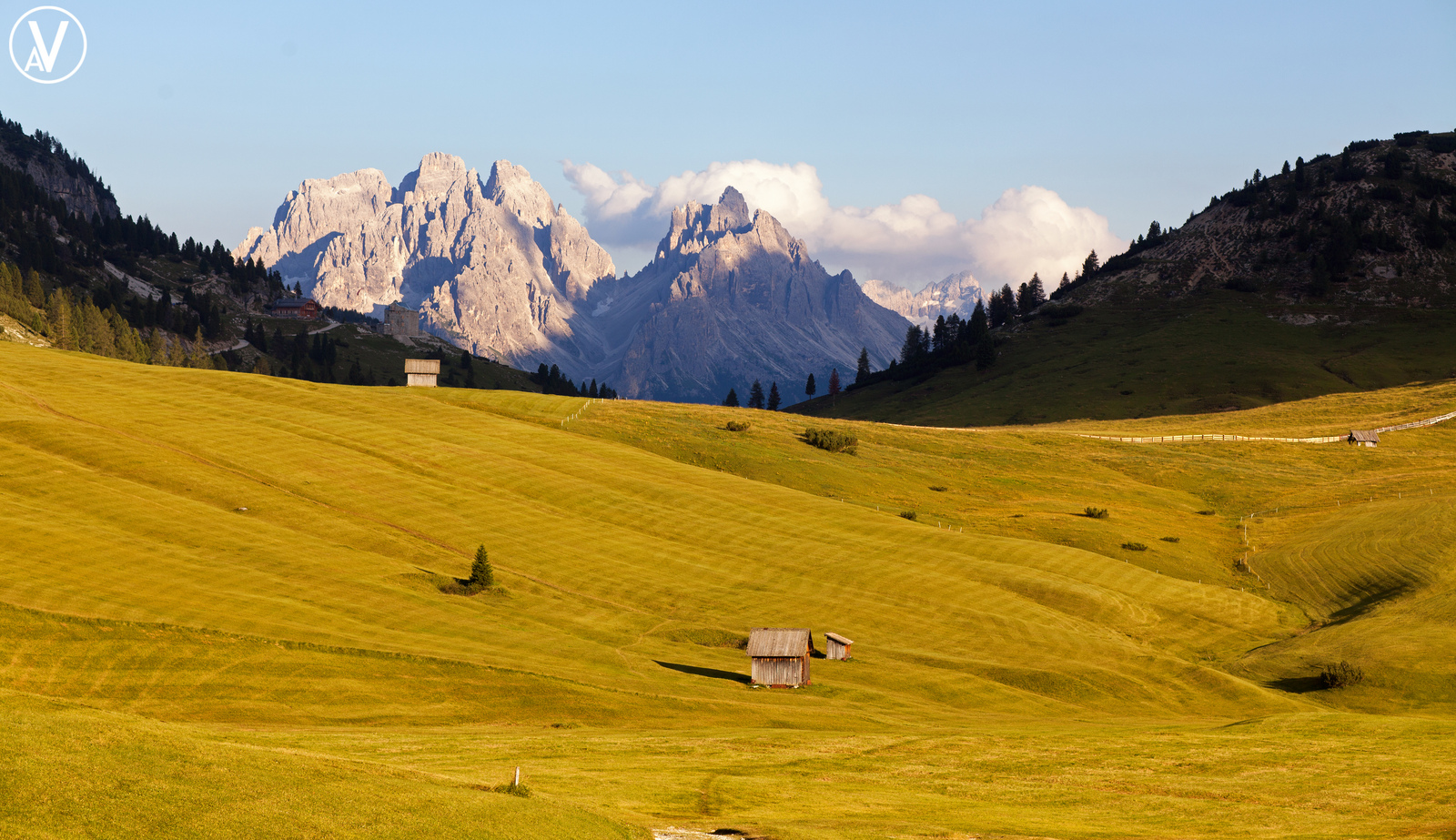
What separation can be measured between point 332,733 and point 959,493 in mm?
88367

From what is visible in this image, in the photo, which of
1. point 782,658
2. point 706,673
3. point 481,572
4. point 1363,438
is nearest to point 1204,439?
point 1363,438

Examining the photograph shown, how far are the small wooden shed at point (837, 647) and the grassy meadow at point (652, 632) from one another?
54.8 inches

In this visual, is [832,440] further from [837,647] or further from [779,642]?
[779,642]

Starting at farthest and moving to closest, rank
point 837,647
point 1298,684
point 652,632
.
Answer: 1. point 652,632
2. point 837,647
3. point 1298,684

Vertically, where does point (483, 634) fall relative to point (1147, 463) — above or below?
below

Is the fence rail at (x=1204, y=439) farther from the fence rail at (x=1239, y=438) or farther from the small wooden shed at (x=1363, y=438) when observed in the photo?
the small wooden shed at (x=1363, y=438)

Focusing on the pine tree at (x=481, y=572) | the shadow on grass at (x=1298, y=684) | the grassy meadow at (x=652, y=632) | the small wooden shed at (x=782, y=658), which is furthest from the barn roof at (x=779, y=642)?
the shadow on grass at (x=1298, y=684)

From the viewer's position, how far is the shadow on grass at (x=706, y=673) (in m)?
61.4

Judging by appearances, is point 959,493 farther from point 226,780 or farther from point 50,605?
point 226,780

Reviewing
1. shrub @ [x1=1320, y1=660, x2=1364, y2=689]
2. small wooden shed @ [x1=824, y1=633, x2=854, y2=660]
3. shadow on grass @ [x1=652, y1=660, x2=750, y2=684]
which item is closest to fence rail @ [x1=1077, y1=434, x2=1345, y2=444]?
shrub @ [x1=1320, y1=660, x2=1364, y2=689]

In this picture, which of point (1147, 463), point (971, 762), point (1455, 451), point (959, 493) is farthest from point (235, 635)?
point (1455, 451)

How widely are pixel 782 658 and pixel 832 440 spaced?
73.6 meters

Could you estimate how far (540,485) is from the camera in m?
97.2

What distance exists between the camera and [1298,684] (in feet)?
209
